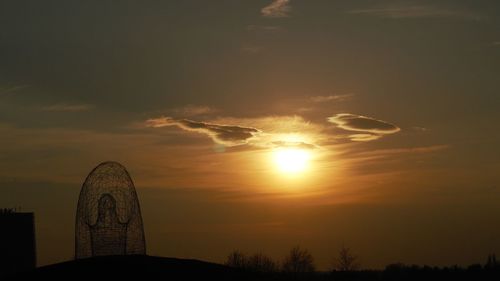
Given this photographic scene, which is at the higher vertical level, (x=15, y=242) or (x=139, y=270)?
(x=15, y=242)

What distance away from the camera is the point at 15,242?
618 feet

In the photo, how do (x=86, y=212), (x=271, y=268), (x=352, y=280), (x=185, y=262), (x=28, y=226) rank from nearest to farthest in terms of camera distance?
(x=185, y=262)
(x=86, y=212)
(x=352, y=280)
(x=271, y=268)
(x=28, y=226)

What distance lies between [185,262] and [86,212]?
10.6 m

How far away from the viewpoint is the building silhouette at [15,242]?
187 m

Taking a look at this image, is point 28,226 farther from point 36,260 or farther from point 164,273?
point 164,273

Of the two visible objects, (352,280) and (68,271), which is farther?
(352,280)

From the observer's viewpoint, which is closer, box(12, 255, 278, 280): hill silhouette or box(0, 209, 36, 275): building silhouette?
box(12, 255, 278, 280): hill silhouette

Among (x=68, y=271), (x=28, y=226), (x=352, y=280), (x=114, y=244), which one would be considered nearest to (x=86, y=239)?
(x=114, y=244)

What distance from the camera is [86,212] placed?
7006cm

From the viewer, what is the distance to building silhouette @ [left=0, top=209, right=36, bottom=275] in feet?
614

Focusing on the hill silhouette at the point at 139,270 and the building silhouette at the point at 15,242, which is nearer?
the hill silhouette at the point at 139,270

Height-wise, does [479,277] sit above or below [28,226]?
below

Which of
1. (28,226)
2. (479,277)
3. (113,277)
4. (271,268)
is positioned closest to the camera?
(113,277)

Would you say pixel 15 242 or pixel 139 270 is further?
pixel 15 242
